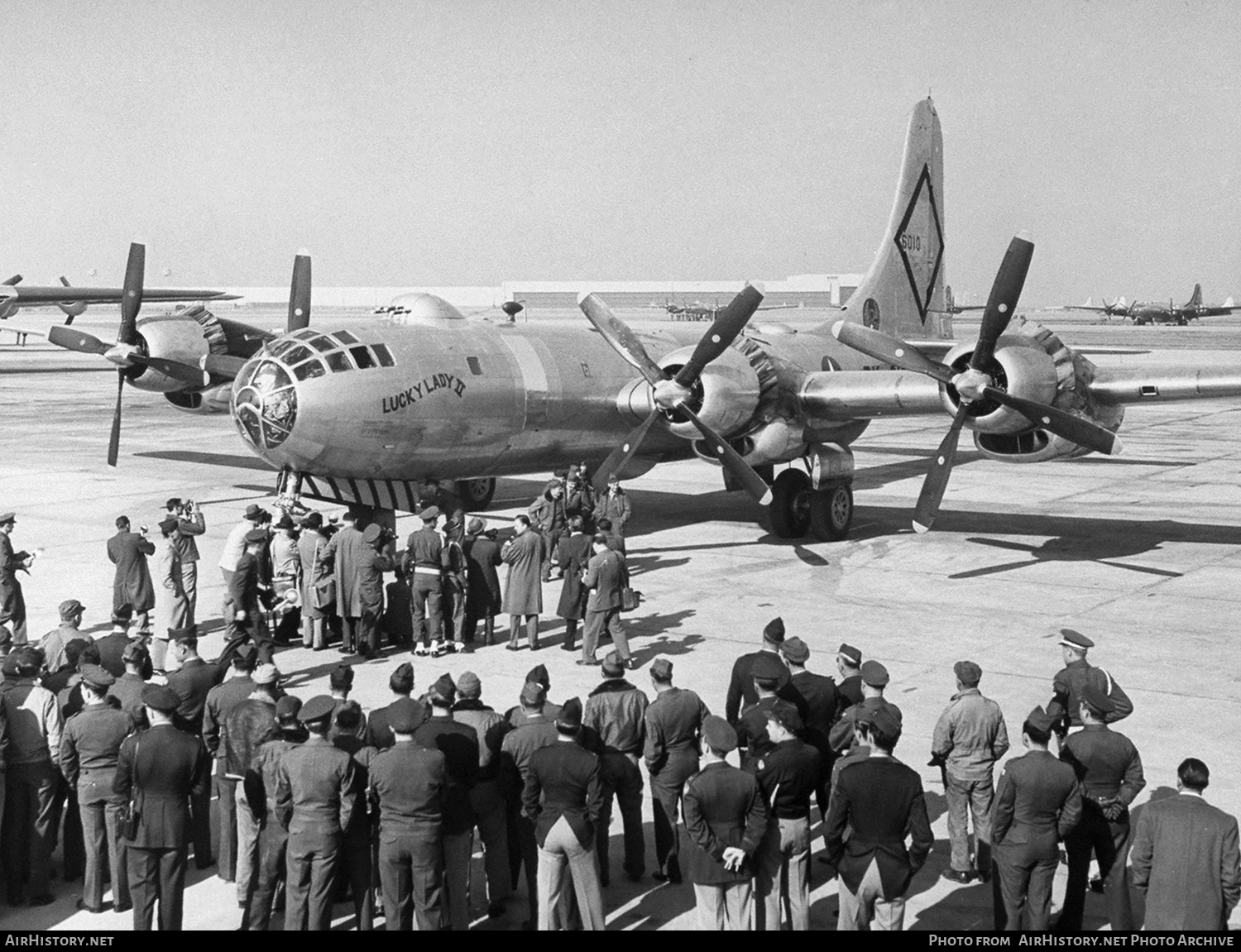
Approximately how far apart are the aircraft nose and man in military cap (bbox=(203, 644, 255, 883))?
9230mm

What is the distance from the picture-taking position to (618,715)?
9.16 m

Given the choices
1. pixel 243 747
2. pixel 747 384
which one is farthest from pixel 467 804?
pixel 747 384

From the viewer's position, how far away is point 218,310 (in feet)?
617

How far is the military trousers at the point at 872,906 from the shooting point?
24.9 feet

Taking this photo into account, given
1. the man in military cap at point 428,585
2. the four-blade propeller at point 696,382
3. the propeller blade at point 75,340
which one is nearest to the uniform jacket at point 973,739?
the man in military cap at point 428,585

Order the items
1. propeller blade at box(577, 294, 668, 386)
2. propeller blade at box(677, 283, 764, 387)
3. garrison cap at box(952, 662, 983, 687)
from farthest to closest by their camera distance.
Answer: propeller blade at box(577, 294, 668, 386)
propeller blade at box(677, 283, 764, 387)
garrison cap at box(952, 662, 983, 687)

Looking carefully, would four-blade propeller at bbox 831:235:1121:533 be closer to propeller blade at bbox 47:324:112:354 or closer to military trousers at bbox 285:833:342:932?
military trousers at bbox 285:833:342:932

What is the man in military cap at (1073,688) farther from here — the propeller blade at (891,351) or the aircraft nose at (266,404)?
the aircraft nose at (266,404)

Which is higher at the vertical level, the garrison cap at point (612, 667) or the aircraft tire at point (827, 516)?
the garrison cap at point (612, 667)

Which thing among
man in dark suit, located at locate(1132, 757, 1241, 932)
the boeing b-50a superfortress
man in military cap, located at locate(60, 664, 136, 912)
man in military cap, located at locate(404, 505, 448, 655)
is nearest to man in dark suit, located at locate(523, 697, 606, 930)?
man in military cap, located at locate(60, 664, 136, 912)

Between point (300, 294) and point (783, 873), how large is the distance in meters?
18.1

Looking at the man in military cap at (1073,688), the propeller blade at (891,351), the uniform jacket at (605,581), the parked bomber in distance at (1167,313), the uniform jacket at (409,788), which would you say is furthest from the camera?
the parked bomber in distance at (1167,313)

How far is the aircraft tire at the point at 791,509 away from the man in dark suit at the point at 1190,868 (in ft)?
49.6

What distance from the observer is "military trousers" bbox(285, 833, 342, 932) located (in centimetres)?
788
